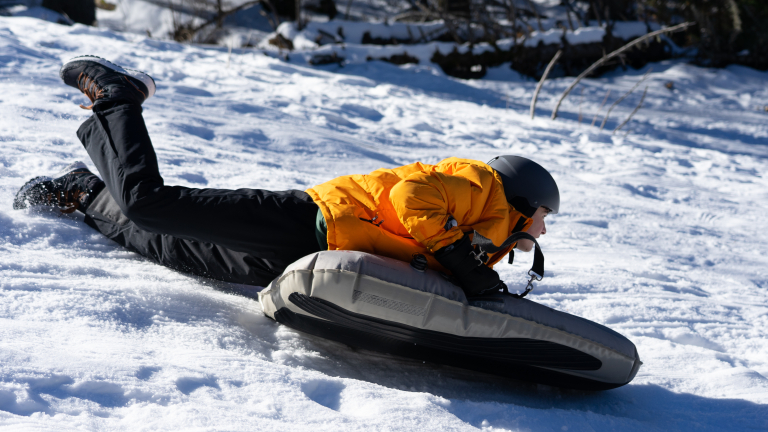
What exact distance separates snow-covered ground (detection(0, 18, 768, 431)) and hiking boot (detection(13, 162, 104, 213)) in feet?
0.21

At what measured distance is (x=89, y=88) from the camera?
2.69m

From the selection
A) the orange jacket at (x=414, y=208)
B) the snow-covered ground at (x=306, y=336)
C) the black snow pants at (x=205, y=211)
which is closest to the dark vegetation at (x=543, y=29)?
the snow-covered ground at (x=306, y=336)

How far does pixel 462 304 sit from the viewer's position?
2.05 m

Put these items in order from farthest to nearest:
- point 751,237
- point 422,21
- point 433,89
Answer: point 422,21
point 433,89
point 751,237

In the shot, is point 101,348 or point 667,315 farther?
point 667,315

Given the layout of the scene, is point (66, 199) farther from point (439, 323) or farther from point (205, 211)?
point (439, 323)

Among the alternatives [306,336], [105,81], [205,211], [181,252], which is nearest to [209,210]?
[205,211]

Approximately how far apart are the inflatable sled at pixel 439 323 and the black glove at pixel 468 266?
5 cm

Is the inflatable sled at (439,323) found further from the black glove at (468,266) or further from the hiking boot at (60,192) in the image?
the hiking boot at (60,192)

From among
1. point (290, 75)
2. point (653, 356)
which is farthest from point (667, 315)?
Result: point (290, 75)

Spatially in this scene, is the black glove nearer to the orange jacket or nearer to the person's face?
the orange jacket

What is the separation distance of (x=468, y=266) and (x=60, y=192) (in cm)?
213

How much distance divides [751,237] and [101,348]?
442cm

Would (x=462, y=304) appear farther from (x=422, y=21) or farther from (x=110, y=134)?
(x=422, y=21)
